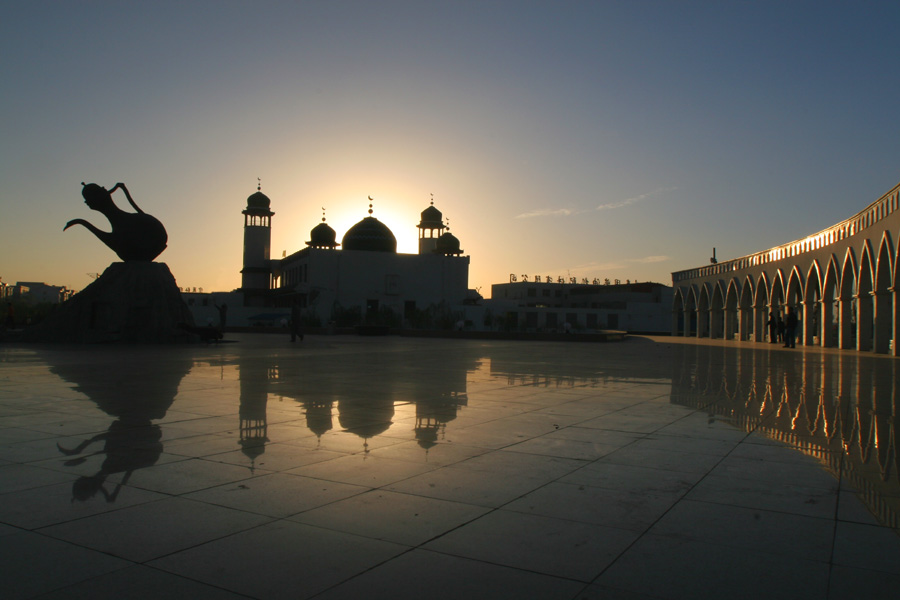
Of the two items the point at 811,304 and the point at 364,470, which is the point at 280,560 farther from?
the point at 811,304

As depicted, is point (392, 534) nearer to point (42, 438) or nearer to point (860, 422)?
point (42, 438)

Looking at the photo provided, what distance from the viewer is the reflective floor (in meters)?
2.71

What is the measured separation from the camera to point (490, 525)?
3.34m

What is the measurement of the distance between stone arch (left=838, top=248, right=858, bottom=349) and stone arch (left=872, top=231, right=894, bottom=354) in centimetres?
258

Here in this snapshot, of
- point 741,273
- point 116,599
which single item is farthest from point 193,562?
point 741,273

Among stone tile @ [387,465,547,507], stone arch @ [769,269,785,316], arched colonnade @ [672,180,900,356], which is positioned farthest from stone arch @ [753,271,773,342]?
stone tile @ [387,465,547,507]

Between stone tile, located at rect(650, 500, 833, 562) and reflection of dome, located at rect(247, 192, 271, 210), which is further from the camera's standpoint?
reflection of dome, located at rect(247, 192, 271, 210)

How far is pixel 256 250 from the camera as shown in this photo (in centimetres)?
6081

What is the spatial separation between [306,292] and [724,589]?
50.2m

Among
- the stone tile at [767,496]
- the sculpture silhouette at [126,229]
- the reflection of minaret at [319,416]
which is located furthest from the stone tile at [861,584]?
the sculpture silhouette at [126,229]

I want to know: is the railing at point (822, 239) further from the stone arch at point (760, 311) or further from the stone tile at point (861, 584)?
the stone tile at point (861, 584)

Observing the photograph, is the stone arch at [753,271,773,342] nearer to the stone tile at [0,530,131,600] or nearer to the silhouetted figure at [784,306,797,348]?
the silhouetted figure at [784,306,797,348]

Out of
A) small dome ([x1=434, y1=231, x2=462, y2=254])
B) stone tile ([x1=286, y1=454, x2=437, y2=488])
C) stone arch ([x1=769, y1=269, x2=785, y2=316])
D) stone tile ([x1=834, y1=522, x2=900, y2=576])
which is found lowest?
stone tile ([x1=834, y1=522, x2=900, y2=576])

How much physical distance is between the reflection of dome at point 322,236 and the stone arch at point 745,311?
110 feet
